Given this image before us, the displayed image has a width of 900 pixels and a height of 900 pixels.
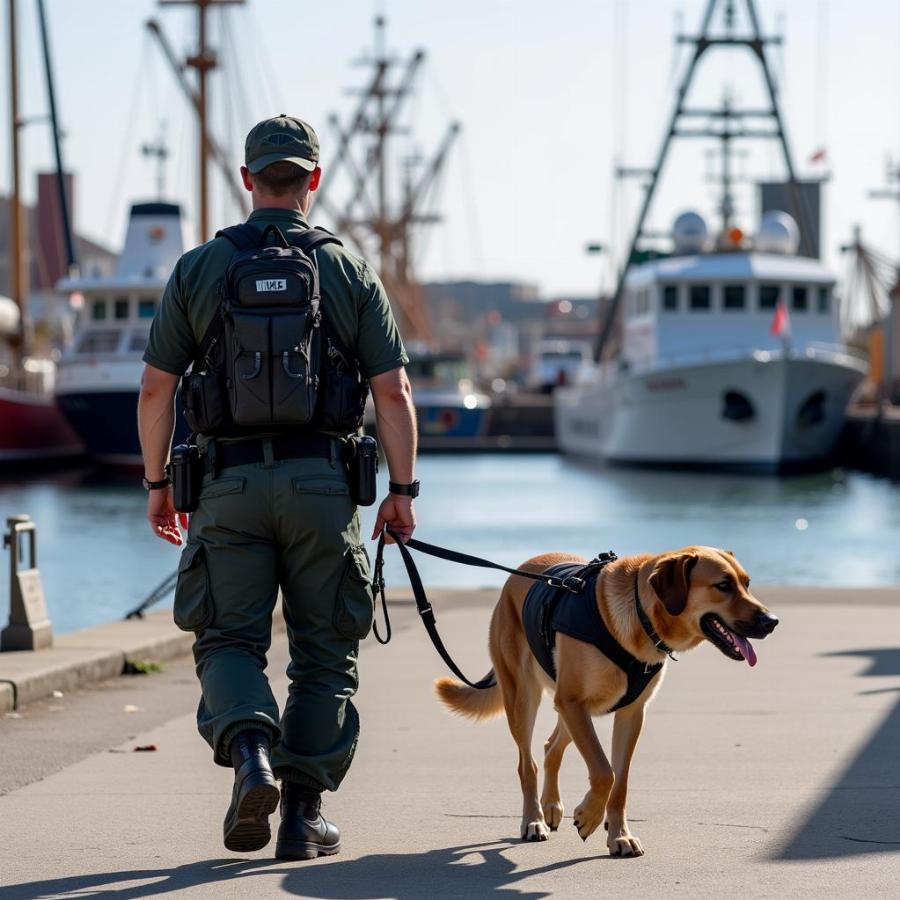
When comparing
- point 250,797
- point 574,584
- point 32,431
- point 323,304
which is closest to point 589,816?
point 574,584

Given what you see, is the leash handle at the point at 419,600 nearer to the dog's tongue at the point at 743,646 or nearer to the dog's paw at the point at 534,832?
the dog's paw at the point at 534,832

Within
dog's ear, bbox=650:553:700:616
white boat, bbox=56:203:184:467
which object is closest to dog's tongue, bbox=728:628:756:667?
dog's ear, bbox=650:553:700:616

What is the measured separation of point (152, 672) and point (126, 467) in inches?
1623

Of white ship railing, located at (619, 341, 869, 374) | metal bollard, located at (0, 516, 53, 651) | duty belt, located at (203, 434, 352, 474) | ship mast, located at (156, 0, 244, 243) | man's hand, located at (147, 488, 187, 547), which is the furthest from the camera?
ship mast, located at (156, 0, 244, 243)

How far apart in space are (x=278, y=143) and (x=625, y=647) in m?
1.71

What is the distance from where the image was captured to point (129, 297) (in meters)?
50.6

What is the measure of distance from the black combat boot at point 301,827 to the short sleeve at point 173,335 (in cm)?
121

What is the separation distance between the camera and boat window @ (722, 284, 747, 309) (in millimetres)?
45344

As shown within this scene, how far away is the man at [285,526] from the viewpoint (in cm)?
540

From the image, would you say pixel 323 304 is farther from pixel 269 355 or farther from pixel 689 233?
pixel 689 233

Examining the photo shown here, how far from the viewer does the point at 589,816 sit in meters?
5.57

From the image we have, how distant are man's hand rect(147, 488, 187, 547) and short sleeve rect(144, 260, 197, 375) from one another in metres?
0.36

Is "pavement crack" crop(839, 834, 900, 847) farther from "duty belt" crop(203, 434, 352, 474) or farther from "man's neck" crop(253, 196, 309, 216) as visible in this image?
"man's neck" crop(253, 196, 309, 216)

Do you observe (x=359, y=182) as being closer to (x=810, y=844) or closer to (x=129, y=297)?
(x=129, y=297)
